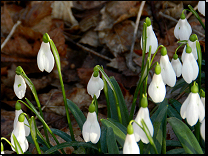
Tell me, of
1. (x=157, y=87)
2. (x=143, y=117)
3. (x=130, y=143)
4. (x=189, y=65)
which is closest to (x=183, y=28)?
(x=189, y=65)

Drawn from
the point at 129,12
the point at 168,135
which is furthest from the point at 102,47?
the point at 168,135

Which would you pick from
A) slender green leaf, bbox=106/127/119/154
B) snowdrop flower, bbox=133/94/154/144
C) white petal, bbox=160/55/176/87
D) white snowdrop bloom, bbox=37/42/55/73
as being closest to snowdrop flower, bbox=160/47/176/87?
white petal, bbox=160/55/176/87

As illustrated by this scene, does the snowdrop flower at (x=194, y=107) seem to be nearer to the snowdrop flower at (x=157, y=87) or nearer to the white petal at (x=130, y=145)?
the snowdrop flower at (x=157, y=87)

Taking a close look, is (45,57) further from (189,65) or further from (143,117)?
(189,65)

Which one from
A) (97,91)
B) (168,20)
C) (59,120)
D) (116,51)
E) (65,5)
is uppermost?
(65,5)

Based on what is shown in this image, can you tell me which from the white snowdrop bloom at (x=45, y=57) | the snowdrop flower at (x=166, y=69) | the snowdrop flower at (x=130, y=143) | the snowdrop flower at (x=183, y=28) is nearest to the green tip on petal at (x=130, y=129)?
the snowdrop flower at (x=130, y=143)

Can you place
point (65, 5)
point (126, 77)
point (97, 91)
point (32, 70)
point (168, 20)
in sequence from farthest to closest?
point (65, 5) < point (168, 20) < point (32, 70) < point (126, 77) < point (97, 91)

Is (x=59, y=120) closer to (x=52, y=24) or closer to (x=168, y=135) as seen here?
(x=168, y=135)

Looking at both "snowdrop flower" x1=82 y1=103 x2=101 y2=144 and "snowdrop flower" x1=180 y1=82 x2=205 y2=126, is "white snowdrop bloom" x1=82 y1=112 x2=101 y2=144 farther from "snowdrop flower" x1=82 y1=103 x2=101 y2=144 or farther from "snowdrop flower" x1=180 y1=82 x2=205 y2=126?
"snowdrop flower" x1=180 y1=82 x2=205 y2=126
